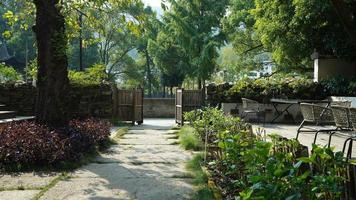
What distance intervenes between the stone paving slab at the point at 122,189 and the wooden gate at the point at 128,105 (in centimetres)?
1103

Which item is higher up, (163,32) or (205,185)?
(163,32)

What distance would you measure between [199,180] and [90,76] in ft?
38.2

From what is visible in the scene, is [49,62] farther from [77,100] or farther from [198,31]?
[198,31]

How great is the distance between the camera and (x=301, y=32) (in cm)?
1466

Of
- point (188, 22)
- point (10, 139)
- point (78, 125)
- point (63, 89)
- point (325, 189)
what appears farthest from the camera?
point (188, 22)

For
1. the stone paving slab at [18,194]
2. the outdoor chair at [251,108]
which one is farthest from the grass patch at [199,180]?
the outdoor chair at [251,108]

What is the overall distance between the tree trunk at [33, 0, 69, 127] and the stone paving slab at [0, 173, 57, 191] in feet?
7.53

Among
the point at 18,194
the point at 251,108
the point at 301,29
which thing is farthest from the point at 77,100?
the point at 18,194

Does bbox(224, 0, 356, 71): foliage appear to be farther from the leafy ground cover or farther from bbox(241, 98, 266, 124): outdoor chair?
the leafy ground cover

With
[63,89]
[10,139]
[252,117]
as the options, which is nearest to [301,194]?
[10,139]

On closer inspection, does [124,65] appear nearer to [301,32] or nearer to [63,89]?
[301,32]

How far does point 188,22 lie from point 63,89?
25080 mm

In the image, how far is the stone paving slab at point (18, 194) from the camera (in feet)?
14.8

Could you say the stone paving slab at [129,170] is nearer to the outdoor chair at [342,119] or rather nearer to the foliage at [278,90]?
the outdoor chair at [342,119]
